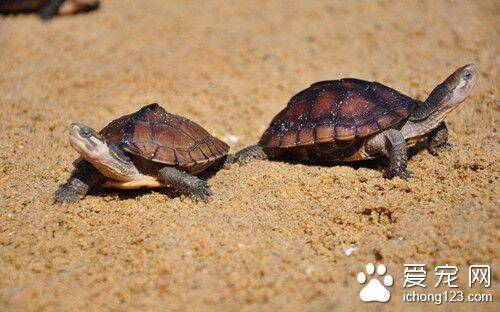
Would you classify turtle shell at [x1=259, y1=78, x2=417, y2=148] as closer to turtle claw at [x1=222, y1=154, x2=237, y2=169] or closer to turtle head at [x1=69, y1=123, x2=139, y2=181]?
turtle claw at [x1=222, y1=154, x2=237, y2=169]

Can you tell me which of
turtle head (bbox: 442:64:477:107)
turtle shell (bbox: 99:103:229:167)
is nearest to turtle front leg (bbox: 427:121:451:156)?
turtle head (bbox: 442:64:477:107)

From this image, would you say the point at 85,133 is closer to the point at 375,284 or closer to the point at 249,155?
the point at 249,155

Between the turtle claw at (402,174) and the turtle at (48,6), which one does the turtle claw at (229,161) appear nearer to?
the turtle claw at (402,174)

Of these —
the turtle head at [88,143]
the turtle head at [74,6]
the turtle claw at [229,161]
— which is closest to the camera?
the turtle head at [88,143]

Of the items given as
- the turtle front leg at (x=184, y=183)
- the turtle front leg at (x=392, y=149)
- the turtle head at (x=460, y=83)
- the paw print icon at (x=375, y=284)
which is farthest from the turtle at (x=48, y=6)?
the paw print icon at (x=375, y=284)

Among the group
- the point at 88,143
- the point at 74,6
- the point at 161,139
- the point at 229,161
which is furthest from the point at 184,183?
the point at 74,6
